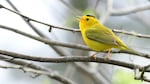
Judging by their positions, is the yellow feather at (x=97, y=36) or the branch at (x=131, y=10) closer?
the yellow feather at (x=97, y=36)

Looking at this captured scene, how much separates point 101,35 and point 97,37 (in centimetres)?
4

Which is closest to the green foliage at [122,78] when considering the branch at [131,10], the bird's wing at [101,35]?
the bird's wing at [101,35]

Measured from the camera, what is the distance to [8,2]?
3.88m

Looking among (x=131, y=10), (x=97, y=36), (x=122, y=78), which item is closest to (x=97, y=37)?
(x=97, y=36)

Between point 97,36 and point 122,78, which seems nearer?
point 97,36

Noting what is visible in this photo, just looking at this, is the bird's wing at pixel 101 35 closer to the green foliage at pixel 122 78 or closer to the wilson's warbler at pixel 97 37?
the wilson's warbler at pixel 97 37

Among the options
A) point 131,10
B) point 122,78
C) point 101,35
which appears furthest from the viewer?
point 131,10

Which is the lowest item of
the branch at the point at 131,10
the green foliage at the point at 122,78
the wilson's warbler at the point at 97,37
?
the green foliage at the point at 122,78

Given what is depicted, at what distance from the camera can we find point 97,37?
368 cm

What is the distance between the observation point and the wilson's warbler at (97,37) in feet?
11.3

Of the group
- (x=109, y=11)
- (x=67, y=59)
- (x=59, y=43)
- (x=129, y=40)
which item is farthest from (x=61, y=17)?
(x=67, y=59)

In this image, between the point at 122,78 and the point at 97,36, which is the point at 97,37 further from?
the point at 122,78

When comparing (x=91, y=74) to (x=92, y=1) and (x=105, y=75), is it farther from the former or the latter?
(x=92, y=1)

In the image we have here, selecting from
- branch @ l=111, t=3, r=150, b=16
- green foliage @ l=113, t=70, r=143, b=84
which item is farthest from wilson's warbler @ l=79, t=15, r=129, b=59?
branch @ l=111, t=3, r=150, b=16
